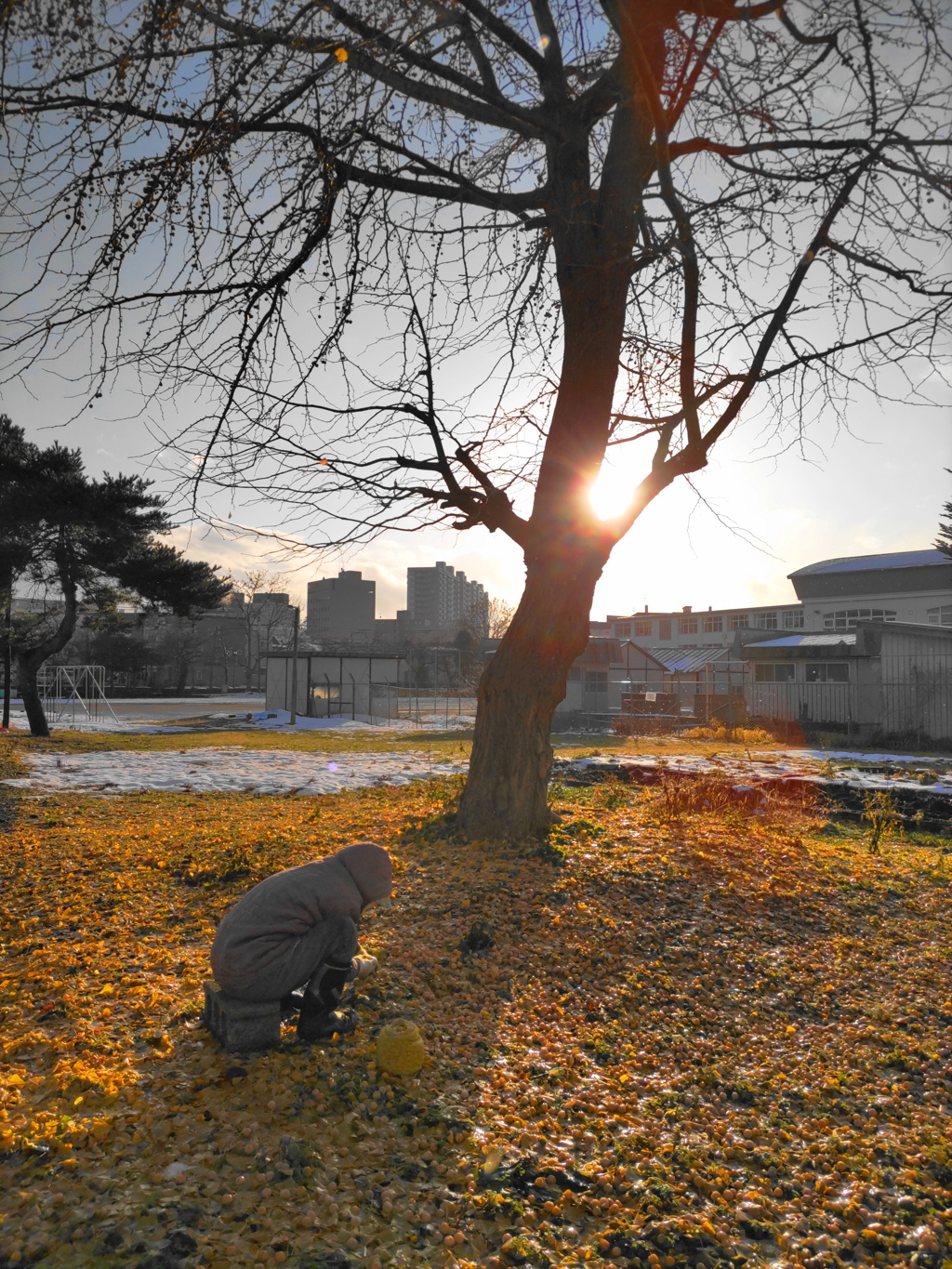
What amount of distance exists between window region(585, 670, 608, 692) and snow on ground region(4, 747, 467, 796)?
19400mm

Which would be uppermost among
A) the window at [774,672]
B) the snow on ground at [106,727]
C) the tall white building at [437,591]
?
the tall white building at [437,591]

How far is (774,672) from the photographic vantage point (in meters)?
27.0

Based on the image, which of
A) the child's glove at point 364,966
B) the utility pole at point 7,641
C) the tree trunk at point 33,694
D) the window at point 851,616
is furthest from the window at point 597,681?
the child's glove at point 364,966

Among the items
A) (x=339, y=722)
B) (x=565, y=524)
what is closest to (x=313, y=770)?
(x=565, y=524)

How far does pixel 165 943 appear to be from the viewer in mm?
3936

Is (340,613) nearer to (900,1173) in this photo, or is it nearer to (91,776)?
(91,776)

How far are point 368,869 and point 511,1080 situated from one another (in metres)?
0.97

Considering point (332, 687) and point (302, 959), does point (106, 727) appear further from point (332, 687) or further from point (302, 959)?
point (302, 959)

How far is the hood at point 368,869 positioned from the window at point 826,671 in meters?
25.9

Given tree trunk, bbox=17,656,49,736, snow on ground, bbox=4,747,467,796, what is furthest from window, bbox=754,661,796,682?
tree trunk, bbox=17,656,49,736

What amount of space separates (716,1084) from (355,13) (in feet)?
18.9

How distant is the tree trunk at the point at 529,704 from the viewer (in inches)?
232

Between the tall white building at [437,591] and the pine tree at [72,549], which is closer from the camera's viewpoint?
A: the pine tree at [72,549]

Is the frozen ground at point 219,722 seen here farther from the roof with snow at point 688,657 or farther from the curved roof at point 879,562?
the curved roof at point 879,562
